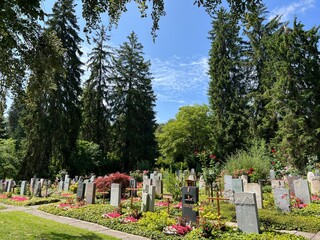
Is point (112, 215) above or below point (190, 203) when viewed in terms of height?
below

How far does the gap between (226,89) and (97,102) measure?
1621 cm

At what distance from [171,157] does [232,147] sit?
7183 mm

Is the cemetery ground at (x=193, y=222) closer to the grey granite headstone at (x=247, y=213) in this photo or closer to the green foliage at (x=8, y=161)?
the grey granite headstone at (x=247, y=213)

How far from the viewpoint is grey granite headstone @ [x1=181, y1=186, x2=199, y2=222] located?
25.6 ft

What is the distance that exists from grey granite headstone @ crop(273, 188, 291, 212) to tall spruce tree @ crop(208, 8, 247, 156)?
19.4 meters

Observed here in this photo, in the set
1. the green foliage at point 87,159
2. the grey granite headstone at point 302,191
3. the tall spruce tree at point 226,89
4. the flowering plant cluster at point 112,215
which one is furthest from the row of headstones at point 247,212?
the tall spruce tree at point 226,89

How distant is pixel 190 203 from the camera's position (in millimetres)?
8055

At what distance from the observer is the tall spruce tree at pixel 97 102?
31844 mm

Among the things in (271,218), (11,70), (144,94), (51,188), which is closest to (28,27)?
(11,70)

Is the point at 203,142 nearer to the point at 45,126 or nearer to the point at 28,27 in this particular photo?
the point at 45,126

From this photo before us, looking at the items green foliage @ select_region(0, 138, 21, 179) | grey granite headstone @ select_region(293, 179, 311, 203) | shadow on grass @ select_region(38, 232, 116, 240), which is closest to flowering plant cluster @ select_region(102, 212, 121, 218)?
shadow on grass @ select_region(38, 232, 116, 240)

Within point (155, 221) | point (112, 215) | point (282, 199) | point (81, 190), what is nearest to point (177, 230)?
point (155, 221)

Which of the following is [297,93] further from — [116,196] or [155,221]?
[155,221]

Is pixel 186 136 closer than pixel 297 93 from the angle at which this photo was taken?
No
